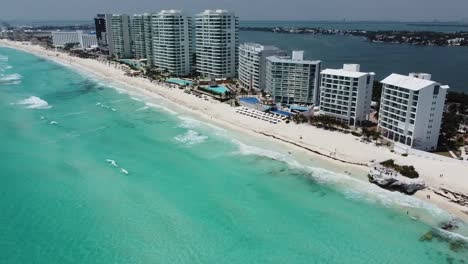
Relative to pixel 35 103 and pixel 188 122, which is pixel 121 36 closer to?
pixel 35 103

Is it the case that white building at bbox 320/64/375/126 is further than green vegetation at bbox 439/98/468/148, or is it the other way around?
white building at bbox 320/64/375/126

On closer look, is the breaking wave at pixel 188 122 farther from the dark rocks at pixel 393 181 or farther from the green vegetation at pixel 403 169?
the green vegetation at pixel 403 169

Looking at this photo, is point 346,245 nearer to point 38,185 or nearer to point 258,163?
point 258,163

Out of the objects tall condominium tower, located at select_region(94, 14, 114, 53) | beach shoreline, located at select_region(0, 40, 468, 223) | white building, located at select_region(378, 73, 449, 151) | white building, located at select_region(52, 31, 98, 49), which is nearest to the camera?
beach shoreline, located at select_region(0, 40, 468, 223)

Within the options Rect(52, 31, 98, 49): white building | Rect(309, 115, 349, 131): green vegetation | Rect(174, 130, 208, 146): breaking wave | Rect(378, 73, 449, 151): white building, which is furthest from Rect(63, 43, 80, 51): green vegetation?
Rect(378, 73, 449, 151): white building

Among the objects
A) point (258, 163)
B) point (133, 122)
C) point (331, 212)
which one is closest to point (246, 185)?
point (258, 163)

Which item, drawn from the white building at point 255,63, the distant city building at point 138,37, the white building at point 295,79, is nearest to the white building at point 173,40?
the distant city building at point 138,37

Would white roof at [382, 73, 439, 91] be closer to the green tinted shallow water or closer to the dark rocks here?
the dark rocks
